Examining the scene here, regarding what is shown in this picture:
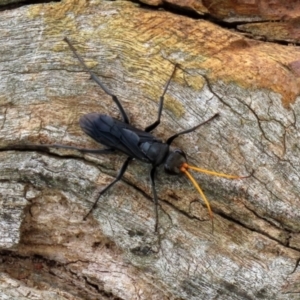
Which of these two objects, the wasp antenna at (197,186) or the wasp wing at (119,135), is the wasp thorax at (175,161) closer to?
the wasp antenna at (197,186)

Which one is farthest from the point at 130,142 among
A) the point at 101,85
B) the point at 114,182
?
the point at 101,85

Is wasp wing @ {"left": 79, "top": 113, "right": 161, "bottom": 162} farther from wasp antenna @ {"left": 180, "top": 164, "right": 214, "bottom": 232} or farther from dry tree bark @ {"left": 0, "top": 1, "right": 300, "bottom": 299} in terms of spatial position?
wasp antenna @ {"left": 180, "top": 164, "right": 214, "bottom": 232}

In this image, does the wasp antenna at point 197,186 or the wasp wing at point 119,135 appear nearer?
the wasp antenna at point 197,186

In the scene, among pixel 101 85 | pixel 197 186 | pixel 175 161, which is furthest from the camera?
pixel 101 85

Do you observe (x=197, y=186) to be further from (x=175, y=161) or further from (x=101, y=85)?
(x=101, y=85)

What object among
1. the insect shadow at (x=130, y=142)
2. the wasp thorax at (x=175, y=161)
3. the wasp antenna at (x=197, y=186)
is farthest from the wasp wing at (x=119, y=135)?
the wasp antenna at (x=197, y=186)

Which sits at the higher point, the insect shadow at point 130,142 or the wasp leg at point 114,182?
the insect shadow at point 130,142

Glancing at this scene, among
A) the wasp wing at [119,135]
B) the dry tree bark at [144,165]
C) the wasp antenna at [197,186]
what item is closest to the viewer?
the wasp antenna at [197,186]

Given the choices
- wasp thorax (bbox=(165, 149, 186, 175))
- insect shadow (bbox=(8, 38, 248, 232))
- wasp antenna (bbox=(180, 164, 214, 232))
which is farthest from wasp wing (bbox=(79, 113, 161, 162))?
wasp antenna (bbox=(180, 164, 214, 232))
